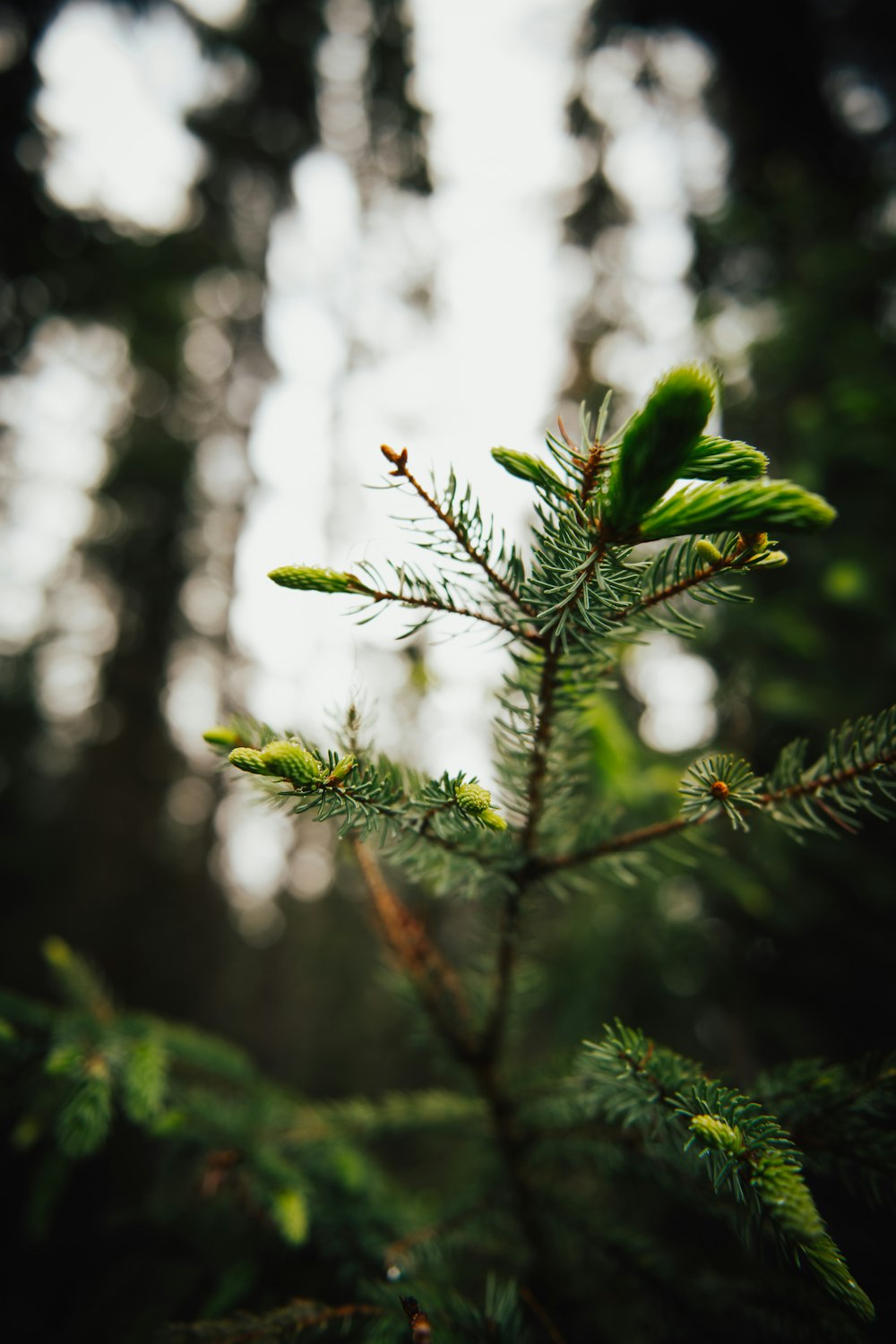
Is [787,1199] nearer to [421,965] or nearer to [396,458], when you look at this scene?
[421,965]

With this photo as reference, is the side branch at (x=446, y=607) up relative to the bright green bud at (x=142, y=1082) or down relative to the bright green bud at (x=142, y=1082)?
up

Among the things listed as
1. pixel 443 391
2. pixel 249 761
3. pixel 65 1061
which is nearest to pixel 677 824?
pixel 249 761

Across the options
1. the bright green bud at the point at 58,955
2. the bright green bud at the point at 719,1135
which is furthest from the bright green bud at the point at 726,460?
the bright green bud at the point at 58,955

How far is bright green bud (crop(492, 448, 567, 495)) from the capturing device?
2.11 feet

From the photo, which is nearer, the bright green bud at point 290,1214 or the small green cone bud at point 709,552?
the small green cone bud at point 709,552

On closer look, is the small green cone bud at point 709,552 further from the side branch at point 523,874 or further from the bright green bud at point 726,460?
the side branch at point 523,874

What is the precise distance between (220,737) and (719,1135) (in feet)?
2.52

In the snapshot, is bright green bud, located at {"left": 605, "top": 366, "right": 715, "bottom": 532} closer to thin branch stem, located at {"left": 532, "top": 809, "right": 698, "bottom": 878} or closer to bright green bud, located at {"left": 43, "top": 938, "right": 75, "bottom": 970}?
thin branch stem, located at {"left": 532, "top": 809, "right": 698, "bottom": 878}

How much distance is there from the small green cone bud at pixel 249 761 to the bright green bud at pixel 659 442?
0.45m

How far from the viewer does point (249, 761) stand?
591 mm

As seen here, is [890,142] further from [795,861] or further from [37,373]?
[37,373]

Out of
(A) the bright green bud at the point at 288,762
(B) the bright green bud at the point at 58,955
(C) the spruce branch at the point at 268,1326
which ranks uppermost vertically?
(B) the bright green bud at the point at 58,955

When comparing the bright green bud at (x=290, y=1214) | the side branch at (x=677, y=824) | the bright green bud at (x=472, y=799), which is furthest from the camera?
the bright green bud at (x=290, y=1214)

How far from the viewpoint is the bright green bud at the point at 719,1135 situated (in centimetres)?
57
